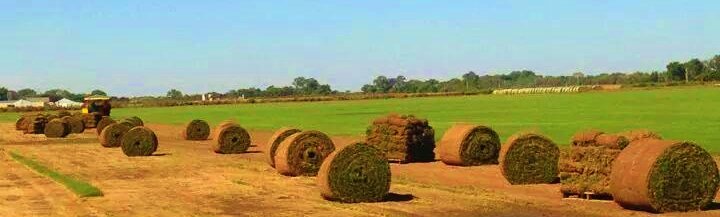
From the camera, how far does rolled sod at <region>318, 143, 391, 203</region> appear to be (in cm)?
2000

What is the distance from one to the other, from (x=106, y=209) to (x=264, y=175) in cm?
808

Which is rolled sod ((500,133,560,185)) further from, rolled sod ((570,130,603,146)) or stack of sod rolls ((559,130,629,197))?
rolled sod ((570,130,603,146))

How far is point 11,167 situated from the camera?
33844mm

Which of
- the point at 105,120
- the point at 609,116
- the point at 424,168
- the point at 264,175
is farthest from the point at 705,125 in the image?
the point at 105,120

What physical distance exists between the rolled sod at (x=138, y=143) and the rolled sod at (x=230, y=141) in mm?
2720

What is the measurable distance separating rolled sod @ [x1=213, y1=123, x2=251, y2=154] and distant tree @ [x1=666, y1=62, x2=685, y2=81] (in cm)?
16822

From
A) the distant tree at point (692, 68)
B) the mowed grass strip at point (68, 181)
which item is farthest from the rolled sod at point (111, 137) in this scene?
the distant tree at point (692, 68)

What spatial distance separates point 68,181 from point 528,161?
12.8 meters

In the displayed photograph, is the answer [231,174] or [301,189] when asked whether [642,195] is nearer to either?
[301,189]

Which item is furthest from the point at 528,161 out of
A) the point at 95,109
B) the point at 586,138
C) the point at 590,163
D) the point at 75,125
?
the point at 95,109

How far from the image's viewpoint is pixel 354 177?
20.0 m

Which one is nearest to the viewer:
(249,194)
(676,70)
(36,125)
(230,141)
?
(249,194)

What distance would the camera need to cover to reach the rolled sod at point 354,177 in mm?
20000

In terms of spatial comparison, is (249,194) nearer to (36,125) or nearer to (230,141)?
(230,141)
